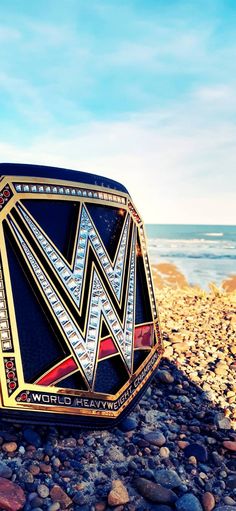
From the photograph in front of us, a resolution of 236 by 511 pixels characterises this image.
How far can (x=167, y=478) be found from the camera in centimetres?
248

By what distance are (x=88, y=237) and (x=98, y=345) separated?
26.8 inches

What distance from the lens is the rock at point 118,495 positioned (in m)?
2.28

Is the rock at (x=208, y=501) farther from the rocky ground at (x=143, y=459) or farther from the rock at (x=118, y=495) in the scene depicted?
the rock at (x=118, y=495)

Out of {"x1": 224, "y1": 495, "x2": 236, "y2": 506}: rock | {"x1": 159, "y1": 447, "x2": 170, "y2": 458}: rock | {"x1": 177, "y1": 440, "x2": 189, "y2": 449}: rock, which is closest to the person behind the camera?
{"x1": 224, "y1": 495, "x2": 236, "y2": 506}: rock

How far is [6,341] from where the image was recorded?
245 cm

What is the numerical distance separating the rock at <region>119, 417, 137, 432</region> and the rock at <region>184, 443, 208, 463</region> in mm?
359

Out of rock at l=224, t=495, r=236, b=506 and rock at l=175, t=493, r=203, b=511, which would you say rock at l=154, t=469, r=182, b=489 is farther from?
rock at l=224, t=495, r=236, b=506

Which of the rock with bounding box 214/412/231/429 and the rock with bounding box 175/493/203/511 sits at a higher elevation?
the rock with bounding box 214/412/231/429

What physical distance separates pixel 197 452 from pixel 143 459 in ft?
1.18

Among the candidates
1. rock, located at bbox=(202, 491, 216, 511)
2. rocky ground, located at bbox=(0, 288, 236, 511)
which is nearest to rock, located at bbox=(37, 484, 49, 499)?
rocky ground, located at bbox=(0, 288, 236, 511)

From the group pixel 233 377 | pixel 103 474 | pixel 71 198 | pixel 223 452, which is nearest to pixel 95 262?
pixel 71 198

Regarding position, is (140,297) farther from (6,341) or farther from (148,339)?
(6,341)

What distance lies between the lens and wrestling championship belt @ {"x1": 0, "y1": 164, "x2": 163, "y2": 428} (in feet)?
8.15

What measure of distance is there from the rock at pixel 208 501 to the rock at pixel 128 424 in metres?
0.63
